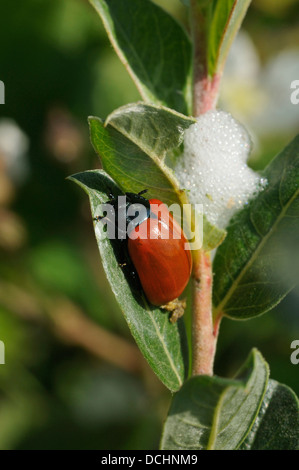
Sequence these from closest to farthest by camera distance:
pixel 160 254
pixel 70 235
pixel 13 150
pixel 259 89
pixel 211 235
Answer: pixel 211 235, pixel 160 254, pixel 13 150, pixel 70 235, pixel 259 89

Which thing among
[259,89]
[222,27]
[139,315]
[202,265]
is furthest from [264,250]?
[259,89]

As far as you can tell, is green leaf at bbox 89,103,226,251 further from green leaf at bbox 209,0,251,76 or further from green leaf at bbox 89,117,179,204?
green leaf at bbox 209,0,251,76

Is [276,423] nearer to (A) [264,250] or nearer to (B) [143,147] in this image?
(A) [264,250]

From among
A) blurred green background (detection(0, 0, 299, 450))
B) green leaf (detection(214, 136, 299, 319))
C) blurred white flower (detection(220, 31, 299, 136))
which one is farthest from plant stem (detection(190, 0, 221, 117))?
blurred white flower (detection(220, 31, 299, 136))

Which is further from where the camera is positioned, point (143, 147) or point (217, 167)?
point (217, 167)
